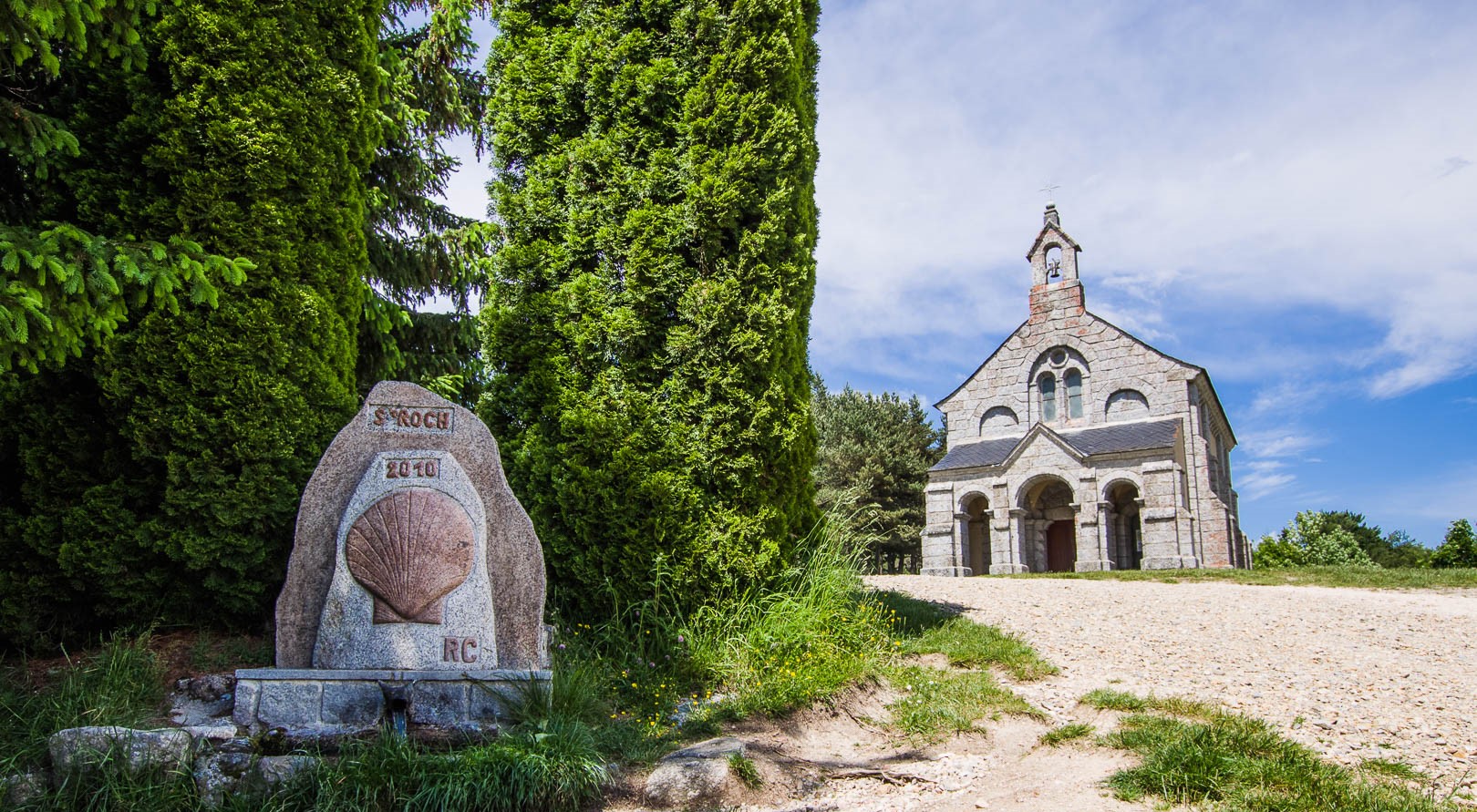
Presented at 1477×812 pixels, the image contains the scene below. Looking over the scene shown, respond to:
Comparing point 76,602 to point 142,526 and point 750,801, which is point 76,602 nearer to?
point 142,526

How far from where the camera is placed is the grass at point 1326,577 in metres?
12.5

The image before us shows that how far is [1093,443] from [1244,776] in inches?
763

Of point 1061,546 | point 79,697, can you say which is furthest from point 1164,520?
point 79,697

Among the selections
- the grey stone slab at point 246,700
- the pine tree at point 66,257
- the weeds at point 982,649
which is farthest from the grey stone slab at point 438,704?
the weeds at point 982,649

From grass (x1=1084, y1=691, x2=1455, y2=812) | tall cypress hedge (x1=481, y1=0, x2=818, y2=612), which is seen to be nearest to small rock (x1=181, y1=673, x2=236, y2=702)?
tall cypress hedge (x1=481, y1=0, x2=818, y2=612)

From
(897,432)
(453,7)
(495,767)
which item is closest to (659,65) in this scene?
(453,7)

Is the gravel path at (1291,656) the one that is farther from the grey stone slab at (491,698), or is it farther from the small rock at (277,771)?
the small rock at (277,771)

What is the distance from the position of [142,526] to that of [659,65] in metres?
4.98

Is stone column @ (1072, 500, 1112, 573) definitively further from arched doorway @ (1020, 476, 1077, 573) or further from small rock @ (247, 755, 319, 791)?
small rock @ (247, 755, 319, 791)

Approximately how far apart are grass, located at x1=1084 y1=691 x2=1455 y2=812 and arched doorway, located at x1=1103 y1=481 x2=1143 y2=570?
746 inches

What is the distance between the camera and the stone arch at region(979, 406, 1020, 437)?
2433 cm

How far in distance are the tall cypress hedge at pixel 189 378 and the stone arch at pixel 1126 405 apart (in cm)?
2160

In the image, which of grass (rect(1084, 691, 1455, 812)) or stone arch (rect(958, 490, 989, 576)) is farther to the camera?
stone arch (rect(958, 490, 989, 576))

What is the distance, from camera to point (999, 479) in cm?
2211
